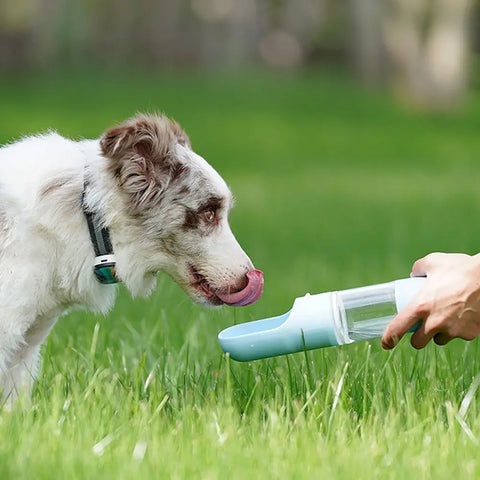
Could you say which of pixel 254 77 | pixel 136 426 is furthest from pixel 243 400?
pixel 254 77

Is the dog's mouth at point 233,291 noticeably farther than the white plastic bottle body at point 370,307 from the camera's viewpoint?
Yes

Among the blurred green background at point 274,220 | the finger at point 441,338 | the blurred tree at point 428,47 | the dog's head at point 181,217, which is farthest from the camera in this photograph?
the blurred tree at point 428,47

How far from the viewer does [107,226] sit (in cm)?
415

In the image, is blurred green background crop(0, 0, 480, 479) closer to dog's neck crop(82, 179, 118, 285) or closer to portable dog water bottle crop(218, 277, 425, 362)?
portable dog water bottle crop(218, 277, 425, 362)

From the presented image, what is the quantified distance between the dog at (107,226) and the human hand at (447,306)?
70 centimetres

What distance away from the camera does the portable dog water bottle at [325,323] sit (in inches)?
154

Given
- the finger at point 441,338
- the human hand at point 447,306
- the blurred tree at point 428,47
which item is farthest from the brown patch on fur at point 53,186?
the blurred tree at point 428,47

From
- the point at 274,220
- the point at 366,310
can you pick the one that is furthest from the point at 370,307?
the point at 274,220

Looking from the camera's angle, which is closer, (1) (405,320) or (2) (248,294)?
(1) (405,320)

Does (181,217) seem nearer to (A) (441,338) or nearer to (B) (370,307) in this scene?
(B) (370,307)

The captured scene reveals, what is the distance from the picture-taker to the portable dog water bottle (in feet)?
12.8

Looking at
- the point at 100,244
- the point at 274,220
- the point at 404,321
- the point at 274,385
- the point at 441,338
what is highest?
the point at 100,244

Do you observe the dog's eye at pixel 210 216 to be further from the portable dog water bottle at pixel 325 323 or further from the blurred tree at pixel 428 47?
the blurred tree at pixel 428 47

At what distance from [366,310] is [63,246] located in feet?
3.82
